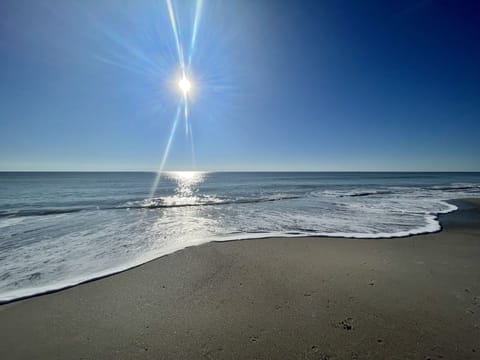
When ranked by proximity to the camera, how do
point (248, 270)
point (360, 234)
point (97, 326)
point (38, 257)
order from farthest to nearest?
1. point (360, 234)
2. point (38, 257)
3. point (248, 270)
4. point (97, 326)

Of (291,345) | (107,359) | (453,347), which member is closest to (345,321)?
(291,345)

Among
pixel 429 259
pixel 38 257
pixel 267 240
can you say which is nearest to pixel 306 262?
pixel 267 240

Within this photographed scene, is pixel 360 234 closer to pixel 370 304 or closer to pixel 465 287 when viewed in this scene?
pixel 465 287

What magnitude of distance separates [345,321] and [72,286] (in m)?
4.90

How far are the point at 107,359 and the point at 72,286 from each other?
238 centimetres

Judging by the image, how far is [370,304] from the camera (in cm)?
330

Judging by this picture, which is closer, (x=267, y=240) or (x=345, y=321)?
(x=345, y=321)

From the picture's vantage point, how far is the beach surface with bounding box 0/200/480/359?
2520 millimetres

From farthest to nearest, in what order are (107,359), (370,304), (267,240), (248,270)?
(267,240) → (248,270) → (370,304) → (107,359)

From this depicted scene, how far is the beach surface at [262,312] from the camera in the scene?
8.27ft

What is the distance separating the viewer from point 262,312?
3.14 m

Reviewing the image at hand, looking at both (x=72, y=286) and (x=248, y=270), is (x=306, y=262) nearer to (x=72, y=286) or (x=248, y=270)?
(x=248, y=270)

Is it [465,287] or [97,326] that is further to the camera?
[465,287]

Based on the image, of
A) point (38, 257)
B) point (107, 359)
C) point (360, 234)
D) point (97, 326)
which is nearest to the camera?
point (107, 359)
